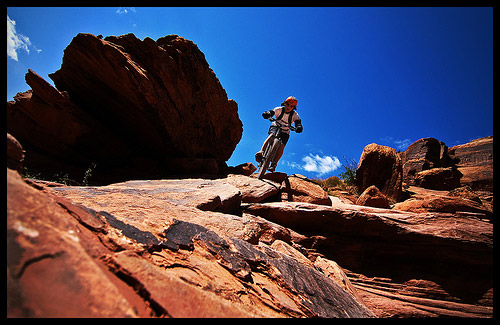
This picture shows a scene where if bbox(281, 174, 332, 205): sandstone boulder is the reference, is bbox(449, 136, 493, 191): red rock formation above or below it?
above

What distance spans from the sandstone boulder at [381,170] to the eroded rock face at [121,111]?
24.3ft

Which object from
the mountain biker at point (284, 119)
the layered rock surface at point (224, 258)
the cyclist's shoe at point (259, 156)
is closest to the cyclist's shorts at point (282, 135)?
the mountain biker at point (284, 119)

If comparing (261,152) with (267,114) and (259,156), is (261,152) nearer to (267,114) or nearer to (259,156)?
(259,156)

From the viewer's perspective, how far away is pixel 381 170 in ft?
32.3

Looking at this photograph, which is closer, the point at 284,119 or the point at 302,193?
the point at 302,193

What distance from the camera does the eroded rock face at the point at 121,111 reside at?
6.88 m

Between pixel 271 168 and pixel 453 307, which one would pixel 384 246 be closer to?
pixel 453 307

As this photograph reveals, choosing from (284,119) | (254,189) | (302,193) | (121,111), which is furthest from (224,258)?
(121,111)

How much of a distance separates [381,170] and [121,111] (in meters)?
11.7

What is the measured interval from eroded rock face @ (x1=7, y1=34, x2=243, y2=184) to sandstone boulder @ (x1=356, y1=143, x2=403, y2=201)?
740cm

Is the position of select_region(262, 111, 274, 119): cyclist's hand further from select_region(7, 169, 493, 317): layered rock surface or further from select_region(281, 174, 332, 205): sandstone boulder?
select_region(7, 169, 493, 317): layered rock surface

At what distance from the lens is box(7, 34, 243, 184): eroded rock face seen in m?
6.88

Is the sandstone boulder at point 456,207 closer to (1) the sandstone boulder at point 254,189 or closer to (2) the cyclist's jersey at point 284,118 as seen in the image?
(1) the sandstone boulder at point 254,189

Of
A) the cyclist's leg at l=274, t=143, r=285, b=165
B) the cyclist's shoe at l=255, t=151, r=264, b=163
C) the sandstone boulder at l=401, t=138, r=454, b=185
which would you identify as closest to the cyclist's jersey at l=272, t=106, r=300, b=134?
the cyclist's leg at l=274, t=143, r=285, b=165
